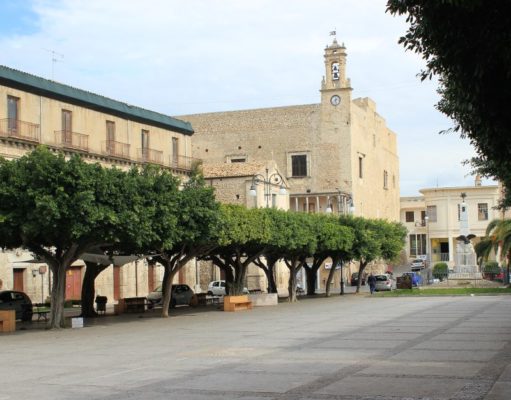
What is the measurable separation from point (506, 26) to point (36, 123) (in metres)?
33.4

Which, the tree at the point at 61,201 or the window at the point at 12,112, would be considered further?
the window at the point at 12,112

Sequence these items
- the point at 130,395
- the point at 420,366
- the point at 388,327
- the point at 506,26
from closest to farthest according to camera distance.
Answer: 1. the point at 506,26
2. the point at 130,395
3. the point at 420,366
4. the point at 388,327

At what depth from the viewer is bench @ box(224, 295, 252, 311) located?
115 feet

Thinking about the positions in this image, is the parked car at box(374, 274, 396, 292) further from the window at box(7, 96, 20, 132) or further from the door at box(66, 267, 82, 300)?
the window at box(7, 96, 20, 132)

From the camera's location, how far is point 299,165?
7569cm

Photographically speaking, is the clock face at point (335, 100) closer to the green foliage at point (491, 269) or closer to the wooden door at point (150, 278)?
the green foliage at point (491, 269)

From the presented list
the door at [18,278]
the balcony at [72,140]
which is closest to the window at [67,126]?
the balcony at [72,140]

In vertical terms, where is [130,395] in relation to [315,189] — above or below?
below

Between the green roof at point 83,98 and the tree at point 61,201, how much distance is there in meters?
13.5

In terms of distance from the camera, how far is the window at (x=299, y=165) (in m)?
75.6

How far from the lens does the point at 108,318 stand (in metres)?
32.6

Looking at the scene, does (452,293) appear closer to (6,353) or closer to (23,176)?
(23,176)

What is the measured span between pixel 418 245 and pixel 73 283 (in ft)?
182

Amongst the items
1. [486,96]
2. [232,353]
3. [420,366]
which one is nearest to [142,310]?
[232,353]
